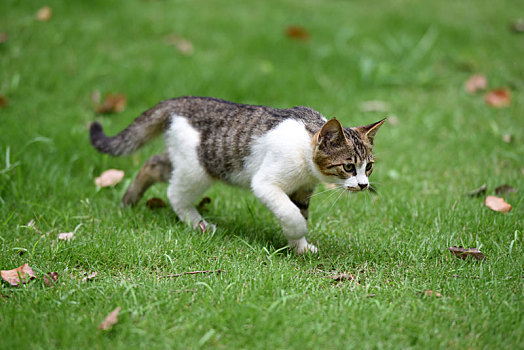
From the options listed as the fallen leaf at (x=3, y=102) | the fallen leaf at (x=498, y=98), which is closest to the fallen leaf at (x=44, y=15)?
the fallen leaf at (x=3, y=102)

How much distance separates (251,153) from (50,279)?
135 cm

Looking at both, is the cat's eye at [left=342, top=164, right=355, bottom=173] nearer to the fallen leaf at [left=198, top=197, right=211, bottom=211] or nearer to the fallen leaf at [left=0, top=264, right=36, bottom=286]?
the fallen leaf at [left=198, top=197, right=211, bottom=211]

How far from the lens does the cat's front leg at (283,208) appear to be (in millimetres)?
2883

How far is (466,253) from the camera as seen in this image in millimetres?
2912

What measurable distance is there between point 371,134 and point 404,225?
0.74 metres

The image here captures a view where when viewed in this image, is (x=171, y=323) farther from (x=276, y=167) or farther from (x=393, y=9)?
(x=393, y=9)

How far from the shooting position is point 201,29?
636 cm

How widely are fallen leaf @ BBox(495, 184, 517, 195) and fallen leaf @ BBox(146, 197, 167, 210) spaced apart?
2490mm

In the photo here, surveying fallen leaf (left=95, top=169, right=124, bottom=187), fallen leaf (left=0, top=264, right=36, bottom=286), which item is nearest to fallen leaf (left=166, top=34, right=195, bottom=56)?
fallen leaf (left=95, top=169, right=124, bottom=187)

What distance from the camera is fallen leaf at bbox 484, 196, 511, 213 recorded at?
3.41 m

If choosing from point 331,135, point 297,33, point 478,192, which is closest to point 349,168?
point 331,135

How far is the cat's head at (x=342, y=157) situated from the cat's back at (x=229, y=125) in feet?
0.81

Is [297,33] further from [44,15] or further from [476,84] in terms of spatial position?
[44,15]

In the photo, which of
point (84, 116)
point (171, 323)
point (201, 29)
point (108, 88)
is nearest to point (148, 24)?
point (201, 29)
